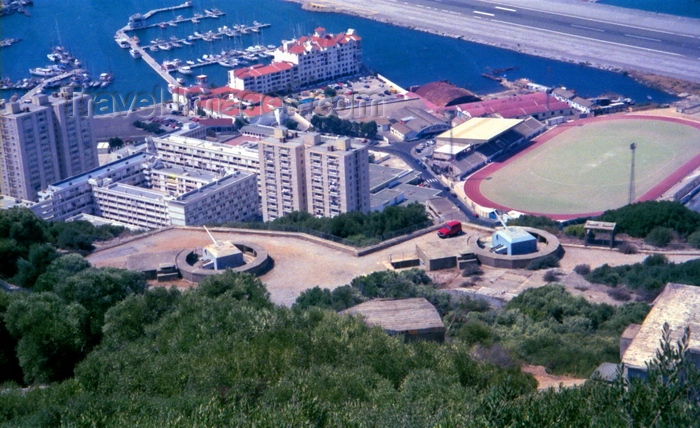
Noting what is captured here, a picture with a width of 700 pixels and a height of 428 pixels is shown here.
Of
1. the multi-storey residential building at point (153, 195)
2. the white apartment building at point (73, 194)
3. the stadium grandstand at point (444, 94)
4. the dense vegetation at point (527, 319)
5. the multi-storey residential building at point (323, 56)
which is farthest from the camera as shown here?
the multi-storey residential building at point (323, 56)

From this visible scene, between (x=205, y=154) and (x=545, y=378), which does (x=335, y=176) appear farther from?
(x=545, y=378)

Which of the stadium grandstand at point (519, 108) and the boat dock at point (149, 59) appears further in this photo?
the boat dock at point (149, 59)

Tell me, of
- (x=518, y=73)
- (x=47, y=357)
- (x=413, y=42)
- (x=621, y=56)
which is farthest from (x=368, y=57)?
(x=47, y=357)

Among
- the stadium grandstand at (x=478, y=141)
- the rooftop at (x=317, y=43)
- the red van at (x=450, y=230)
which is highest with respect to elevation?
the red van at (x=450, y=230)

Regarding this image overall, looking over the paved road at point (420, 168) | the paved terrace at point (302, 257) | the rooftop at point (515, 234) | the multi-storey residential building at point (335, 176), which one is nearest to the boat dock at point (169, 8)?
the paved road at point (420, 168)

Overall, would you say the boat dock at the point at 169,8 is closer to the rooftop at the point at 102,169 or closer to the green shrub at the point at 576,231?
the rooftop at the point at 102,169

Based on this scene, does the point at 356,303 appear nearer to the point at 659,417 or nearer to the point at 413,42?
the point at 659,417

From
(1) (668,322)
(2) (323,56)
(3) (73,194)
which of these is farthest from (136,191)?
(1) (668,322)

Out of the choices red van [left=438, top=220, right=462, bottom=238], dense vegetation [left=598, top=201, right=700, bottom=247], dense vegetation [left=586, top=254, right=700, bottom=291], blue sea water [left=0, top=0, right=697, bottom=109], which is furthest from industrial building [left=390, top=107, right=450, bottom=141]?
dense vegetation [left=586, top=254, right=700, bottom=291]
